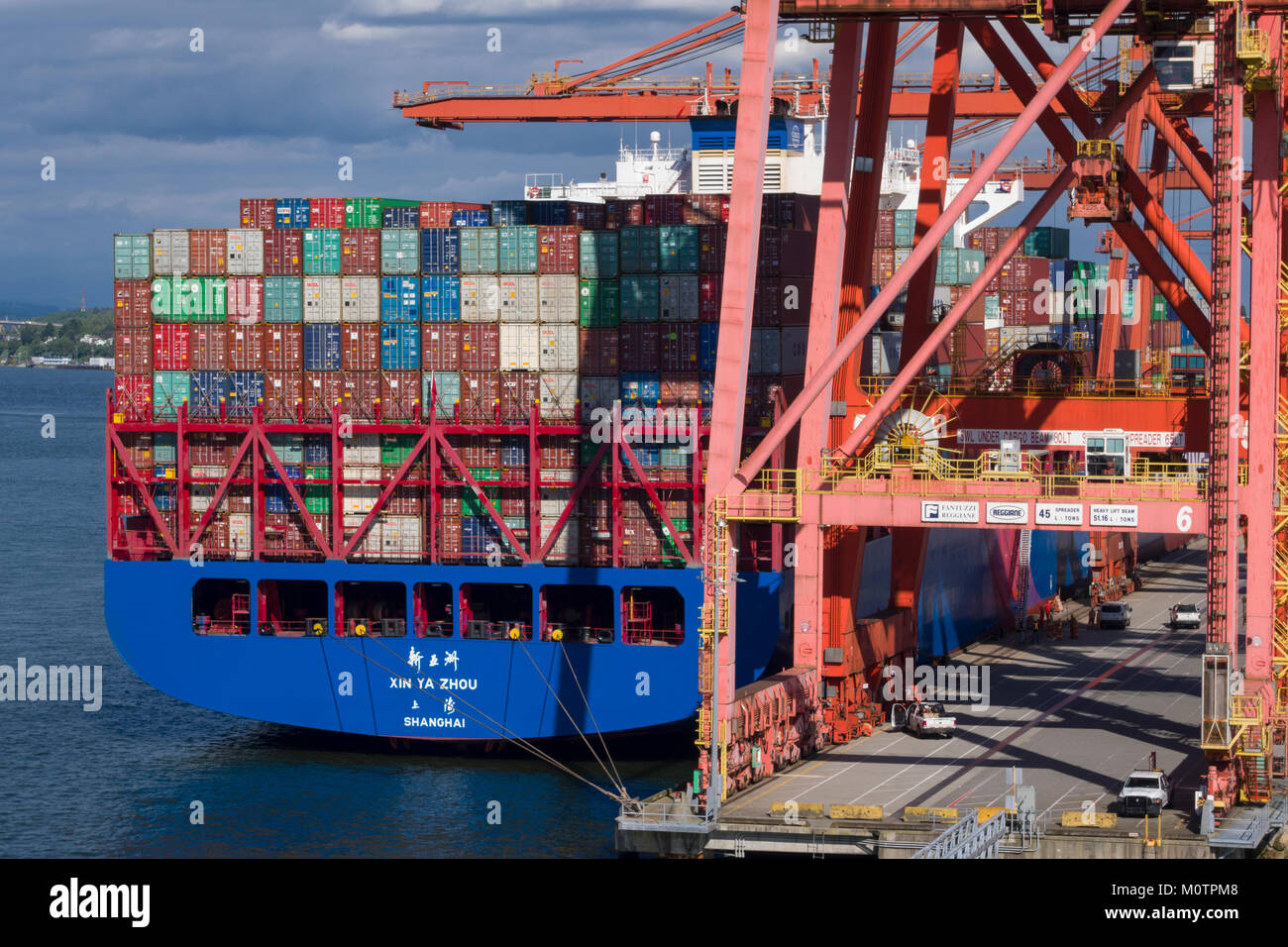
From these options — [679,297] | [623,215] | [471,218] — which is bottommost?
[679,297]

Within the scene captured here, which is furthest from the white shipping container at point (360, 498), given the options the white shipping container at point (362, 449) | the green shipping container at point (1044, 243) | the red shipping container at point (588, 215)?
the green shipping container at point (1044, 243)

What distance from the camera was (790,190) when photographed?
6662cm

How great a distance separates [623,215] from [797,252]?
5.34 meters

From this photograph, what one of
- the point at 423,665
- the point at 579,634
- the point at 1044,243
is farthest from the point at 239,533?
the point at 1044,243

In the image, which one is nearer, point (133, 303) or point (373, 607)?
point (373, 607)

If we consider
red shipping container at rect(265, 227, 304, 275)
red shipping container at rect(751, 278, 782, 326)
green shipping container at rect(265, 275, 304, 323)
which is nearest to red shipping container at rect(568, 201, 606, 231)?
red shipping container at rect(751, 278, 782, 326)

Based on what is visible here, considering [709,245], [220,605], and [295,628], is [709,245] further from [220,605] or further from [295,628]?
[220,605]

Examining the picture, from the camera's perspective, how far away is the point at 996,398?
162 feet

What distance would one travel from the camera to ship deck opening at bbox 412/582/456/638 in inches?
2032

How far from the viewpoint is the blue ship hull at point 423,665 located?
164 feet

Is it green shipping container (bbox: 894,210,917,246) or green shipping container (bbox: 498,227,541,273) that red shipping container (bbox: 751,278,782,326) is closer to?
green shipping container (bbox: 498,227,541,273)

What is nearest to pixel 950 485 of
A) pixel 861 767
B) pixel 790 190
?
pixel 861 767

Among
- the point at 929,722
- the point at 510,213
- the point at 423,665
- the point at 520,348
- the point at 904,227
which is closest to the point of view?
the point at 929,722

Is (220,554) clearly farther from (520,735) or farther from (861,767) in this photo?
(861,767)
